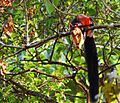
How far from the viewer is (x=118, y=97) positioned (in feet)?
4.60

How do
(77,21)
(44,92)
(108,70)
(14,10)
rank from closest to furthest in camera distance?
1. (77,21)
2. (108,70)
3. (44,92)
4. (14,10)

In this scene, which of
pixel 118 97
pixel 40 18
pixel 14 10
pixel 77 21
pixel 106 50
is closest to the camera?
pixel 118 97

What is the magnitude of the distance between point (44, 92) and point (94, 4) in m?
0.87

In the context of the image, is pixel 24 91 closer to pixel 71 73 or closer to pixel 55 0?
pixel 71 73

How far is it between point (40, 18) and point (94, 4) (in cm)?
59

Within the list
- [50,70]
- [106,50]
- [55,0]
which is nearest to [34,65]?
[50,70]

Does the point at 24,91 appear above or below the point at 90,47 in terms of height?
below

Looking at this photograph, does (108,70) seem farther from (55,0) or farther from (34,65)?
(55,0)

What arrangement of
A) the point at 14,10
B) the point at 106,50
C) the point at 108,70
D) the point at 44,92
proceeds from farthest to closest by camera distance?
the point at 14,10
the point at 44,92
the point at 106,50
the point at 108,70

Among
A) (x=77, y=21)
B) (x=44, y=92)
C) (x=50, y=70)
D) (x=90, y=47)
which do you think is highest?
(x=77, y=21)

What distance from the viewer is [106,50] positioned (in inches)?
111

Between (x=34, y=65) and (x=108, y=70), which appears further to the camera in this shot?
(x=34, y=65)

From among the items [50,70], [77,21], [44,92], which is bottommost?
[44,92]

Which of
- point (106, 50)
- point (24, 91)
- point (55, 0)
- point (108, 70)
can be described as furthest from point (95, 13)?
point (55, 0)
